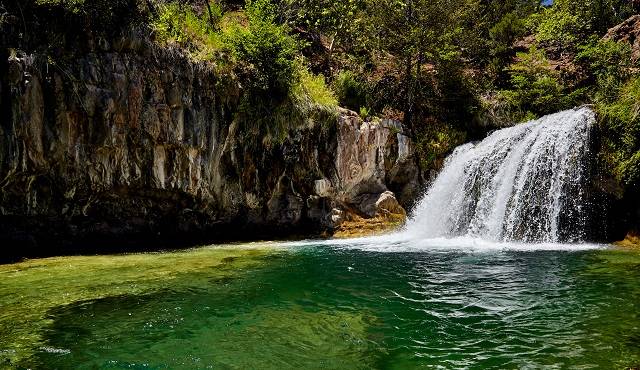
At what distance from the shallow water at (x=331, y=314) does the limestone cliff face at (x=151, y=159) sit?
3.87 m

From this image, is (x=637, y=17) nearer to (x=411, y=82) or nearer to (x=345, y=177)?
(x=411, y=82)

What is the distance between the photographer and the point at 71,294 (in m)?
7.13

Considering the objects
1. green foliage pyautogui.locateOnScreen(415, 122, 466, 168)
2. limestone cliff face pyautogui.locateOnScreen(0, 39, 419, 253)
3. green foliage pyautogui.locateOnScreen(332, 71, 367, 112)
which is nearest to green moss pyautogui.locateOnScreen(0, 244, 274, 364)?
limestone cliff face pyautogui.locateOnScreen(0, 39, 419, 253)

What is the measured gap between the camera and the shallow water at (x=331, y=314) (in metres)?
4.27

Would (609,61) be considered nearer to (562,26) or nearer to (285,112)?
(562,26)

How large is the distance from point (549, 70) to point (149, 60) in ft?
62.5

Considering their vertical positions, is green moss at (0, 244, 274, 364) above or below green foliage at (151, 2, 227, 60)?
below

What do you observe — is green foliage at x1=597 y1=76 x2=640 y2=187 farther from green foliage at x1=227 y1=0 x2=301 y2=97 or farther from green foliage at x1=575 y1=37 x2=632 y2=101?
green foliage at x1=227 y1=0 x2=301 y2=97

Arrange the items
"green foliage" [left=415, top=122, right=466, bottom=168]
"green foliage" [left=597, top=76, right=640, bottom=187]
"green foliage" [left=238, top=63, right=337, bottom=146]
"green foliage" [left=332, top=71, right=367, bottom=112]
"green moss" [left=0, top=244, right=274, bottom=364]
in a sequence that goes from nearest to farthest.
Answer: "green moss" [left=0, top=244, right=274, bottom=364], "green foliage" [left=597, top=76, right=640, bottom=187], "green foliage" [left=238, top=63, right=337, bottom=146], "green foliage" [left=332, top=71, right=367, bottom=112], "green foliage" [left=415, top=122, right=466, bottom=168]

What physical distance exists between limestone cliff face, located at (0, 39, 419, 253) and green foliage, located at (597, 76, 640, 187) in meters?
8.12

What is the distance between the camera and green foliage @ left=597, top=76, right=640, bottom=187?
13109mm

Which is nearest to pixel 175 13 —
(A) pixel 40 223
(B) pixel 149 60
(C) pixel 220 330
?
(B) pixel 149 60

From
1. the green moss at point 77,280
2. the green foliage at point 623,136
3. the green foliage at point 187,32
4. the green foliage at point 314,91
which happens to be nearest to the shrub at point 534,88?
the green foliage at point 623,136

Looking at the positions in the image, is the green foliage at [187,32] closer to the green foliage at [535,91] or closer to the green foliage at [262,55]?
the green foliage at [262,55]
